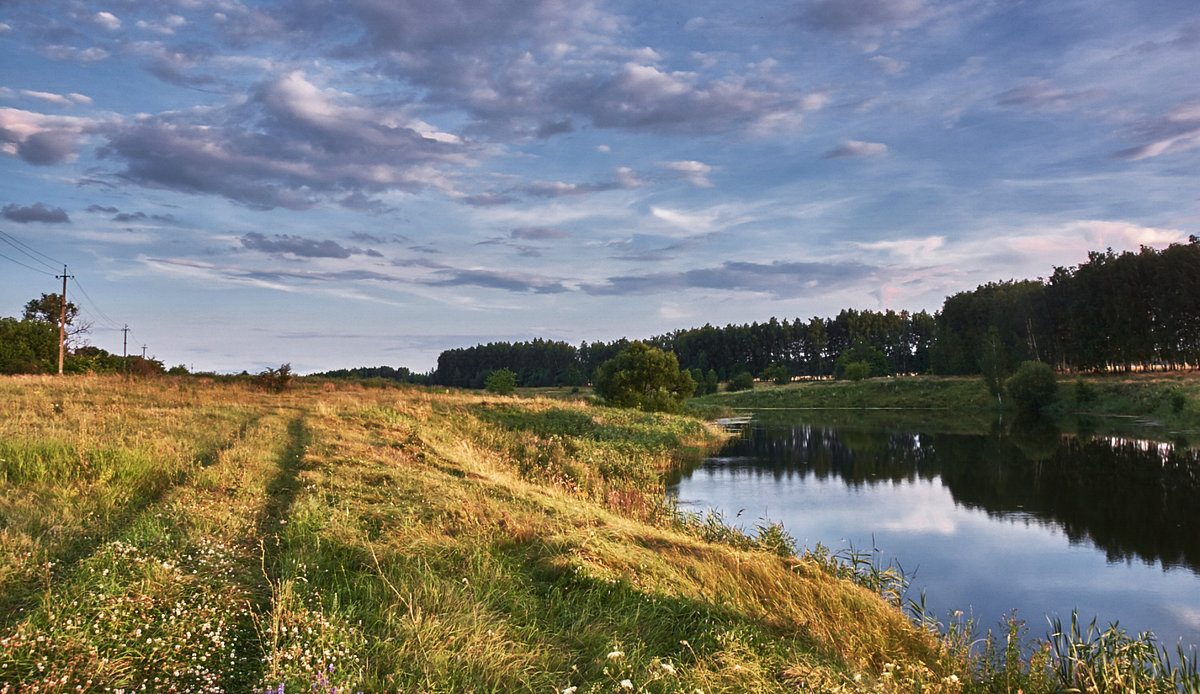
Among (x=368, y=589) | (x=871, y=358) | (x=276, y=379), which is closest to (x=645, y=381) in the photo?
(x=276, y=379)

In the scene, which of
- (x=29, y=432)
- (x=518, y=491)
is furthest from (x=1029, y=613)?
(x=29, y=432)

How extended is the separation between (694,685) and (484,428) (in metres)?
23.7

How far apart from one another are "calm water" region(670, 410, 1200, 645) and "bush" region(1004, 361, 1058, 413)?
24413mm

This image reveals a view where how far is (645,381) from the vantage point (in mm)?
60500

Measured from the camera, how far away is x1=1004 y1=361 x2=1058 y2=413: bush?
61594mm

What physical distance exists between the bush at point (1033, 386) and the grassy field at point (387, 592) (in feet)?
197

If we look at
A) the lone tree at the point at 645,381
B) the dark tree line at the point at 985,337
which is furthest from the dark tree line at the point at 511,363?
the lone tree at the point at 645,381

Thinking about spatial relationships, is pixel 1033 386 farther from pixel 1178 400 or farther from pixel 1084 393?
pixel 1178 400

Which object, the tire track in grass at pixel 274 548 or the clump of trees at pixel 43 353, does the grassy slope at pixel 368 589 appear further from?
the clump of trees at pixel 43 353

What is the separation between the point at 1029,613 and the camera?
11844mm

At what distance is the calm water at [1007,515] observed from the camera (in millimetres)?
12742

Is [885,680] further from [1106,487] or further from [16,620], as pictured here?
[1106,487]

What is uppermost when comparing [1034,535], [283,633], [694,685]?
[283,633]

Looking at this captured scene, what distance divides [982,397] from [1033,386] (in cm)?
1537
